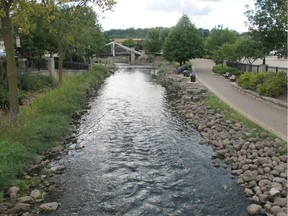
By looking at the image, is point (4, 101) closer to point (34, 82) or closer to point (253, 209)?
point (34, 82)

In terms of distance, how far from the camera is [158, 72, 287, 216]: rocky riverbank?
8.72 meters

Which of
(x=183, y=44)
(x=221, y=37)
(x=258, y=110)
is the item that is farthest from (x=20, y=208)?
(x=221, y=37)

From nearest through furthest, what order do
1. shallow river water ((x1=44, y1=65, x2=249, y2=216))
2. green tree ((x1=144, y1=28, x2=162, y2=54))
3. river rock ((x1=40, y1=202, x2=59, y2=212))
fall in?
river rock ((x1=40, y1=202, x2=59, y2=212)), shallow river water ((x1=44, y1=65, x2=249, y2=216)), green tree ((x1=144, y1=28, x2=162, y2=54))

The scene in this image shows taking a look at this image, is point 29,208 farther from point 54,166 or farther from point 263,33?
point 263,33

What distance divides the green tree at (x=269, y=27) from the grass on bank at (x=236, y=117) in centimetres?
401

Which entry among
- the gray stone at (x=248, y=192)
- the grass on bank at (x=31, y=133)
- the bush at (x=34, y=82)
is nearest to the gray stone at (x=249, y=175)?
the gray stone at (x=248, y=192)

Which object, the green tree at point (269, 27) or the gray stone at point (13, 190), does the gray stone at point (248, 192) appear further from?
the green tree at point (269, 27)

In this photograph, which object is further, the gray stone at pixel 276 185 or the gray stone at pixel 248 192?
the gray stone at pixel 248 192

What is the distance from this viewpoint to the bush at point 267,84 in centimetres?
1795

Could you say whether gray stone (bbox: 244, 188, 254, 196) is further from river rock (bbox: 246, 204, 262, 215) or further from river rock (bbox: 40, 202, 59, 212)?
river rock (bbox: 40, 202, 59, 212)

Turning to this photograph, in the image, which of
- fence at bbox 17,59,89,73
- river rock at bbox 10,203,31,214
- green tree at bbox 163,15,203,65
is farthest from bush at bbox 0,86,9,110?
green tree at bbox 163,15,203,65

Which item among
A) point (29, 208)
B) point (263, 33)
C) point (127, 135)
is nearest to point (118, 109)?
Answer: point (127, 135)

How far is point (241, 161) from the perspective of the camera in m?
11.2

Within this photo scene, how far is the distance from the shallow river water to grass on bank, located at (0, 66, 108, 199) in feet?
3.34
